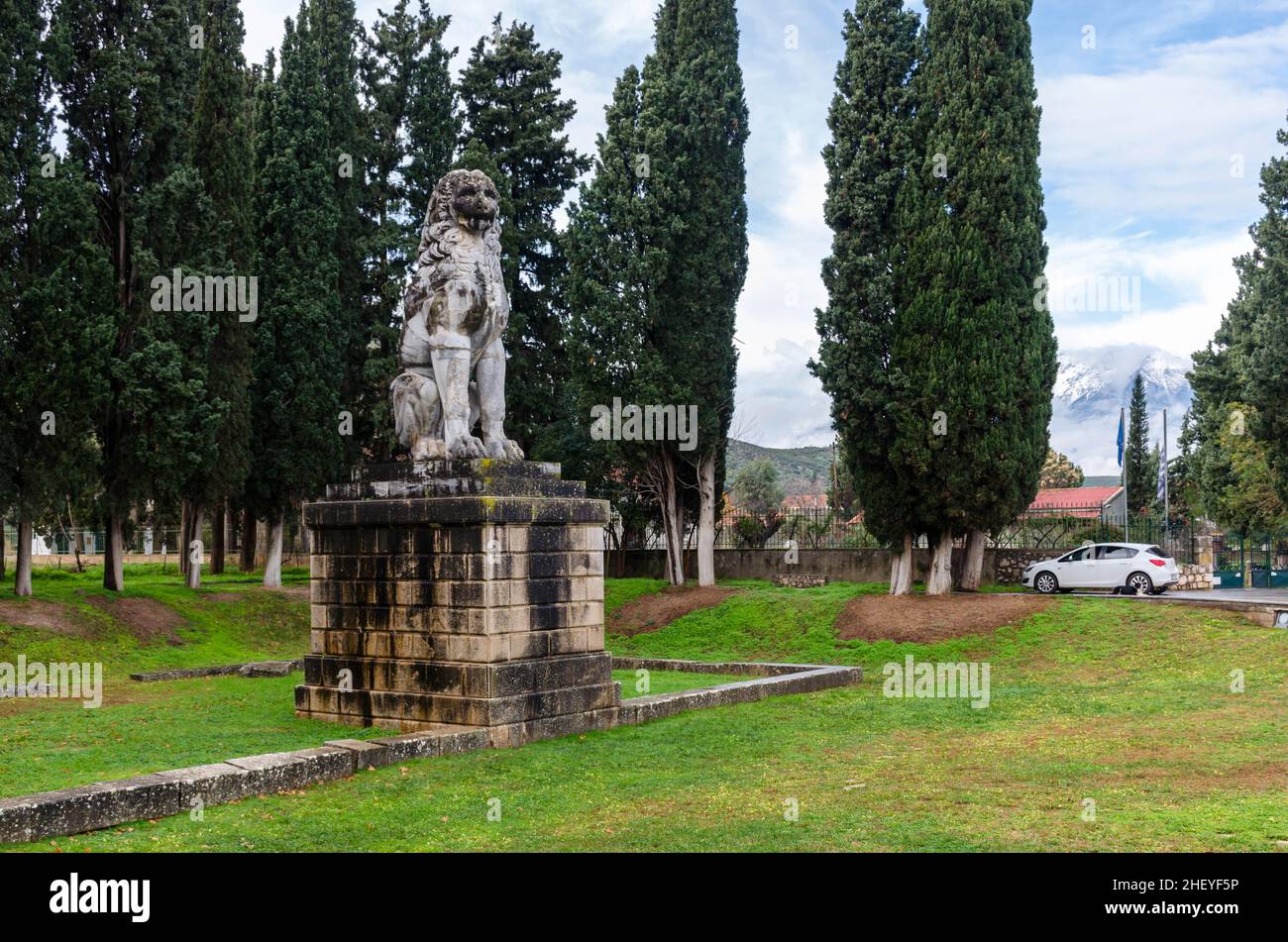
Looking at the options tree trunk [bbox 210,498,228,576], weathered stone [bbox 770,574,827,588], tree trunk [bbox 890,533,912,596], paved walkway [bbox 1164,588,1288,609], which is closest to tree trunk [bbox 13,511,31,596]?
tree trunk [bbox 210,498,228,576]

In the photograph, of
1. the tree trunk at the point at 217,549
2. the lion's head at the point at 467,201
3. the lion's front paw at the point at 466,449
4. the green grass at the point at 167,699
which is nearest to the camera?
the green grass at the point at 167,699

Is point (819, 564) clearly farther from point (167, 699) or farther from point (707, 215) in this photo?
point (167, 699)

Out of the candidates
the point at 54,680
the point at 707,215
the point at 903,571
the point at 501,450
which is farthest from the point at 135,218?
the point at 903,571

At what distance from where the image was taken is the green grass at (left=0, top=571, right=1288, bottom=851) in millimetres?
6332

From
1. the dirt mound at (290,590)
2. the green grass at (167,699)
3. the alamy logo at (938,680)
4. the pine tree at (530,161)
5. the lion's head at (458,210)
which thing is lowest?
the alamy logo at (938,680)

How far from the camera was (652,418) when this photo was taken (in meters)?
23.7

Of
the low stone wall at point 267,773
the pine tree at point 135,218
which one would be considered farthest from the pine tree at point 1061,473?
the low stone wall at point 267,773

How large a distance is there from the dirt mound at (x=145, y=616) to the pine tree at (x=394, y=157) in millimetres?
6812

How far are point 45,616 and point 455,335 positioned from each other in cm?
1149

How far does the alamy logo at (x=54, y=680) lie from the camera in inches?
539

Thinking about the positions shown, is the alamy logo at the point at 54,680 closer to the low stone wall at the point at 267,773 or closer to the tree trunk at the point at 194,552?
the low stone wall at the point at 267,773

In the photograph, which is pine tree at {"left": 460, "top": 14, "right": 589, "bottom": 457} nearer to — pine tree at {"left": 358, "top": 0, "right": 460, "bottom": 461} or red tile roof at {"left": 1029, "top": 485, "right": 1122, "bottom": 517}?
pine tree at {"left": 358, "top": 0, "right": 460, "bottom": 461}

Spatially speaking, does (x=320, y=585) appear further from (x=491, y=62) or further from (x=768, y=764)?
(x=491, y=62)

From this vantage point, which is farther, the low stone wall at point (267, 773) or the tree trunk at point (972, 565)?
the tree trunk at point (972, 565)
